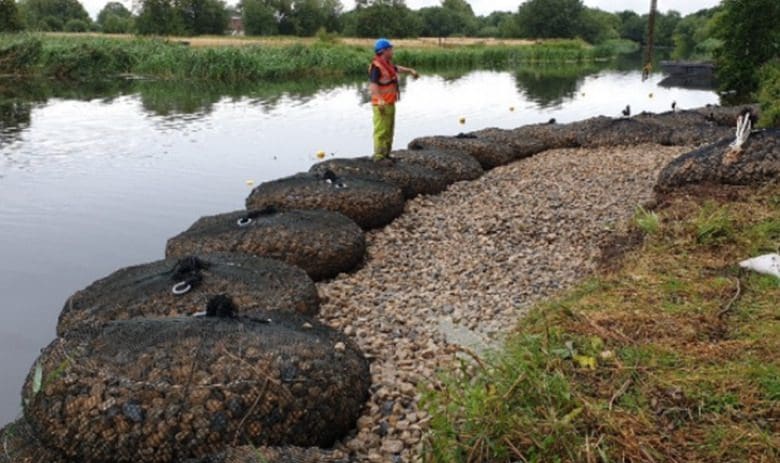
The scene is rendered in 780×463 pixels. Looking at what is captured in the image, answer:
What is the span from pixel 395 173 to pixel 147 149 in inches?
335

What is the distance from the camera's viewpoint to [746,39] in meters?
24.7

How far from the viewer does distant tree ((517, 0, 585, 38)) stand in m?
86.9

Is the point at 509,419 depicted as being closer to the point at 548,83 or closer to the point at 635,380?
the point at 635,380

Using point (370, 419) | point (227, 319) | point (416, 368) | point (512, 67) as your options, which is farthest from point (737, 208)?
point (512, 67)

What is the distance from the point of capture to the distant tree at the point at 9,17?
44.3 metres

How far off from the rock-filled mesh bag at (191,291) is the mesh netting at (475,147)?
678 cm

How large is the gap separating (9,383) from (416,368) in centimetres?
350

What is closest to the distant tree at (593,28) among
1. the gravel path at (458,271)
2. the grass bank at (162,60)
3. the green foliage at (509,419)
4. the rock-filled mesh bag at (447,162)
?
the grass bank at (162,60)

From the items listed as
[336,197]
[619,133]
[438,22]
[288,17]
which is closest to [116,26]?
[288,17]

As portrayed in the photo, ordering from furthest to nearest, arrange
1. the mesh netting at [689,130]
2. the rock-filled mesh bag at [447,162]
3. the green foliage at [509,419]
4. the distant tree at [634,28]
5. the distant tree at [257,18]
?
the distant tree at [634,28], the distant tree at [257,18], the mesh netting at [689,130], the rock-filled mesh bag at [447,162], the green foliage at [509,419]

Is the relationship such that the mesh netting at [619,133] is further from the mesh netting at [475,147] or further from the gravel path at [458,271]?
the gravel path at [458,271]

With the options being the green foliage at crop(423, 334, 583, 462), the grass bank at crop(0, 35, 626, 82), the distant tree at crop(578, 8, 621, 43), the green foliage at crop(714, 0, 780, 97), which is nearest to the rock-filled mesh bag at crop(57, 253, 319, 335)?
the green foliage at crop(423, 334, 583, 462)

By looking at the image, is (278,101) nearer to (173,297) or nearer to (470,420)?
(173,297)

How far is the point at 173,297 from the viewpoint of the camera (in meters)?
5.17
